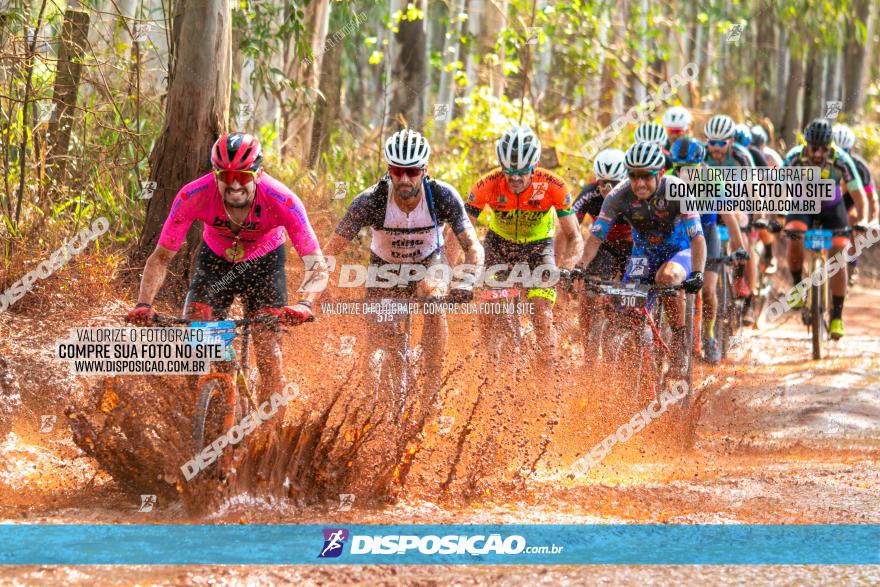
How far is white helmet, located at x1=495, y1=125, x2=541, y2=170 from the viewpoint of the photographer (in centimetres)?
932

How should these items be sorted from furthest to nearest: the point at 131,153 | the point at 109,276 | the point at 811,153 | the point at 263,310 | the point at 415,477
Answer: the point at 811,153 < the point at 131,153 < the point at 109,276 < the point at 415,477 < the point at 263,310

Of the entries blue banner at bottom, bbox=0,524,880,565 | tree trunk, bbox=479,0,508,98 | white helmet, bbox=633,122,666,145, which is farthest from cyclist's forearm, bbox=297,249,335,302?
tree trunk, bbox=479,0,508,98

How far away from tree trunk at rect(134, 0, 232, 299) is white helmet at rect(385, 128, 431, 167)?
2.42 metres

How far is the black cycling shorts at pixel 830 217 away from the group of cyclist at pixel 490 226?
0.02m

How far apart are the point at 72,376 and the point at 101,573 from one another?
3.88 metres

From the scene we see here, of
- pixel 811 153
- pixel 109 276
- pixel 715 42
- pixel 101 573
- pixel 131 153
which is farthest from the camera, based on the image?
pixel 715 42

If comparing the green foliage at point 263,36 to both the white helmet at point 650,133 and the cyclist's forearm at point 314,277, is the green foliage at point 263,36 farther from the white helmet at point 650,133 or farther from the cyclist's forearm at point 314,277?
the cyclist's forearm at point 314,277

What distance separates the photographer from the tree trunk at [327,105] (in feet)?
48.7

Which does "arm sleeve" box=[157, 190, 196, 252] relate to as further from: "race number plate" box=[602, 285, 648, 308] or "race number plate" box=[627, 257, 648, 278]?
"race number plate" box=[627, 257, 648, 278]

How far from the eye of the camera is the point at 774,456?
8875 millimetres

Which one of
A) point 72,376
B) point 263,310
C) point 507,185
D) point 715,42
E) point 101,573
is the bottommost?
point 101,573

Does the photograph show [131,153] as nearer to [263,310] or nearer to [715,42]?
[263,310]

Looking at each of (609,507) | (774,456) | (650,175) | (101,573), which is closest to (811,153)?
(650,175)

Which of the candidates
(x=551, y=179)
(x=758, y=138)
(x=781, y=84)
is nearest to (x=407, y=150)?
(x=551, y=179)
